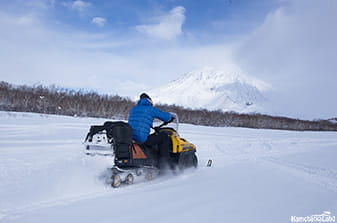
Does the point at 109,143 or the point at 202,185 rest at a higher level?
the point at 109,143

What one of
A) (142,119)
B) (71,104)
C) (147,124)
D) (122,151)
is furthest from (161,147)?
(71,104)

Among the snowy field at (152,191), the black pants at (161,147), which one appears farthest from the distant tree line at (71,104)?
the black pants at (161,147)

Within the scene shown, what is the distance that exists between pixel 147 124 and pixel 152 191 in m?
1.16

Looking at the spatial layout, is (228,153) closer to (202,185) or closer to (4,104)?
(202,185)

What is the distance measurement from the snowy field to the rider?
578 millimetres

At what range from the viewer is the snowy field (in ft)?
8.78

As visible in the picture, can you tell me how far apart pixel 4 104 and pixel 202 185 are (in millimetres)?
8821

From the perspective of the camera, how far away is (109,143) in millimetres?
3689

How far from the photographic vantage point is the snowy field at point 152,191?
8.78ft

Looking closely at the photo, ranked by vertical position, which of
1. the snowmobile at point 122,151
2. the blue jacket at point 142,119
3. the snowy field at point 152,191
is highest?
the blue jacket at point 142,119

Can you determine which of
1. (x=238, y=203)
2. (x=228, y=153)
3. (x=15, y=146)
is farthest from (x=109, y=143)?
(x=228, y=153)

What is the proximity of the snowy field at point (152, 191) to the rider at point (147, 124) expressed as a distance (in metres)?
0.58

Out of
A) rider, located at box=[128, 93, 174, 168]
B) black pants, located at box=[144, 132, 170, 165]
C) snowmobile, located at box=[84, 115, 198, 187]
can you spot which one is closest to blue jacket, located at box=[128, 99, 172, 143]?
rider, located at box=[128, 93, 174, 168]

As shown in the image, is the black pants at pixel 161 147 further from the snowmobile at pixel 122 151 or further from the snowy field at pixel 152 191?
the snowy field at pixel 152 191
